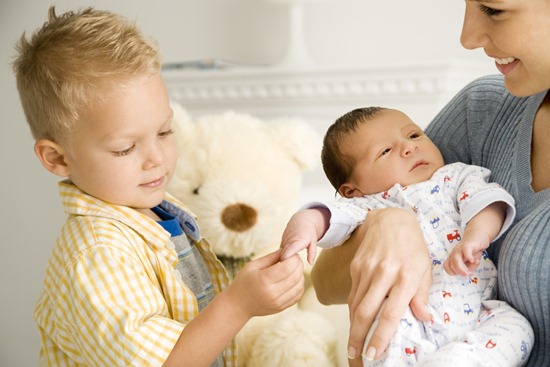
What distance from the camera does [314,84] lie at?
2.50 m

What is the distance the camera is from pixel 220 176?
1989mm

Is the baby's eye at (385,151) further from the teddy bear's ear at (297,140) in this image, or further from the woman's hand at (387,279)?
the teddy bear's ear at (297,140)

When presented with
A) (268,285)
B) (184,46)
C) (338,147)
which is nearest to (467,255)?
(268,285)

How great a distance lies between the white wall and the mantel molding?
0.23 ft

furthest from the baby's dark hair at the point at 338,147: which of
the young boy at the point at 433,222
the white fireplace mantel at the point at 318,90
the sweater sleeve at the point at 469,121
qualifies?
the white fireplace mantel at the point at 318,90

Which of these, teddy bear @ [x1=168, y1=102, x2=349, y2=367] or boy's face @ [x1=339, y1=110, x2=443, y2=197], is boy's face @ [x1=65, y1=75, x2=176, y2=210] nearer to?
boy's face @ [x1=339, y1=110, x2=443, y2=197]

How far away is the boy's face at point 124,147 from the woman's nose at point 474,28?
59cm

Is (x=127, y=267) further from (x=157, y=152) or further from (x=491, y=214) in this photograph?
Result: (x=491, y=214)

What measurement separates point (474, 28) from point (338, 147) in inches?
16.0

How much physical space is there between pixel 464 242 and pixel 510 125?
0.31 meters

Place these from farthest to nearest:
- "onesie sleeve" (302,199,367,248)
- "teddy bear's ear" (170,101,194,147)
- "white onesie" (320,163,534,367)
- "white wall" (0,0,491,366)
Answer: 1. "white wall" (0,0,491,366)
2. "teddy bear's ear" (170,101,194,147)
3. "onesie sleeve" (302,199,367,248)
4. "white onesie" (320,163,534,367)

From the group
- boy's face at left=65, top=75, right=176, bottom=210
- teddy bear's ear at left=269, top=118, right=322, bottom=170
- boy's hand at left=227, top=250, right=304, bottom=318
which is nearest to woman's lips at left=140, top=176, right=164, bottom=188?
boy's face at left=65, top=75, right=176, bottom=210

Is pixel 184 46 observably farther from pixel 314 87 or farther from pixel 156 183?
pixel 156 183

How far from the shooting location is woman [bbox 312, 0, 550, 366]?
1.11 meters
